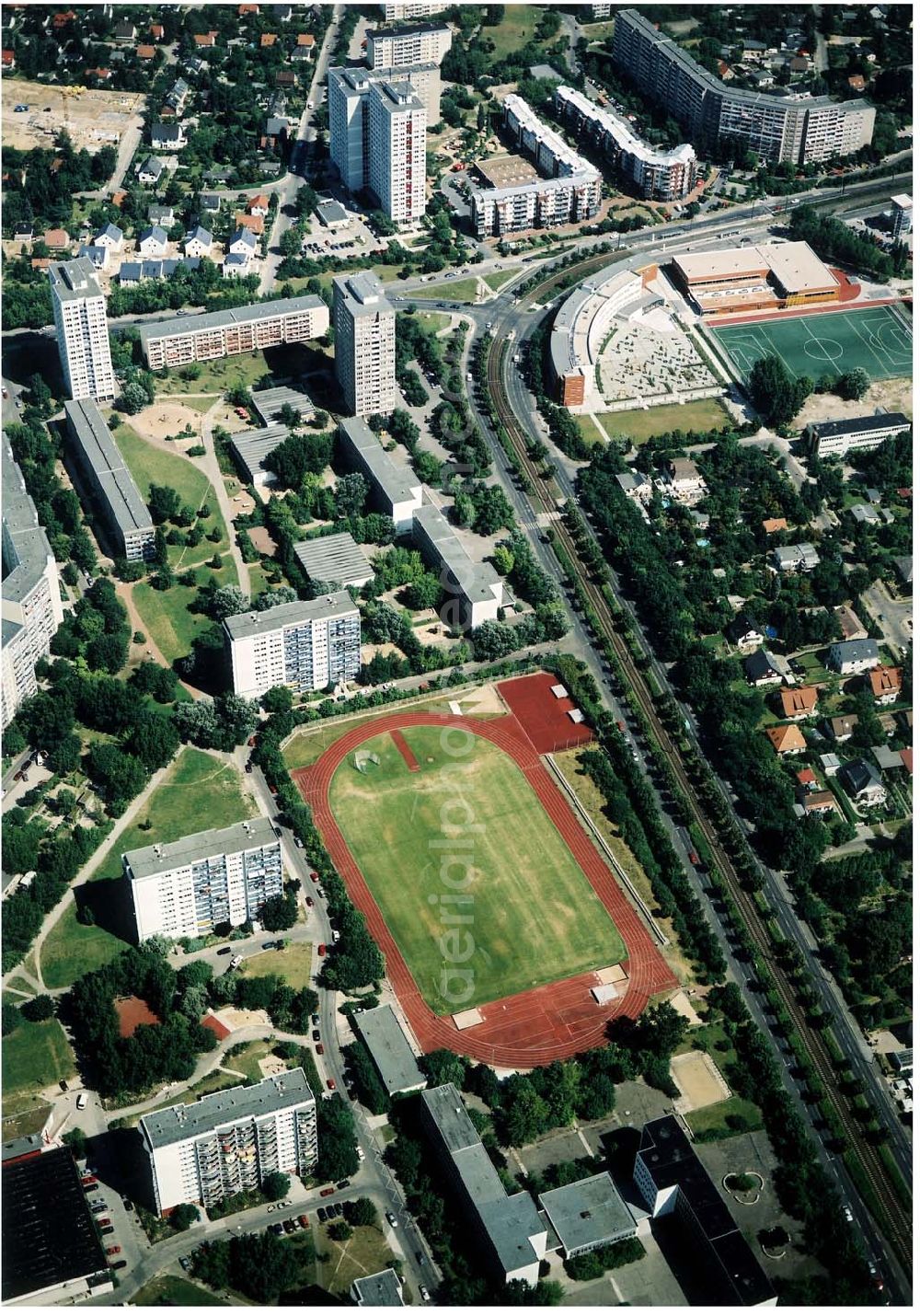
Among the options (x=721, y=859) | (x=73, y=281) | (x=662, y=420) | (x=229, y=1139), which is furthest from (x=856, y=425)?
(x=229, y=1139)

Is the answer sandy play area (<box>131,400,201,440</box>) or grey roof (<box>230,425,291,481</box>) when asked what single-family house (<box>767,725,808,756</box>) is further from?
sandy play area (<box>131,400,201,440</box>)

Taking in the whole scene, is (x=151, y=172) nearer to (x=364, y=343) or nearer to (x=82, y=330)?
(x=82, y=330)

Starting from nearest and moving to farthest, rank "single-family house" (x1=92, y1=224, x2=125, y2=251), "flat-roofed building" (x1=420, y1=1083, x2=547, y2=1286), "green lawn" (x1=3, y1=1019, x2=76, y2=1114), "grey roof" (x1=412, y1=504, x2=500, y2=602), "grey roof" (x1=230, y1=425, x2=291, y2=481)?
"flat-roofed building" (x1=420, y1=1083, x2=547, y2=1286)
"green lawn" (x1=3, y1=1019, x2=76, y2=1114)
"grey roof" (x1=412, y1=504, x2=500, y2=602)
"grey roof" (x1=230, y1=425, x2=291, y2=481)
"single-family house" (x1=92, y1=224, x2=125, y2=251)

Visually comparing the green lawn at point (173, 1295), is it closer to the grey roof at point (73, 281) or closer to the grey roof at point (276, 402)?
the grey roof at point (276, 402)

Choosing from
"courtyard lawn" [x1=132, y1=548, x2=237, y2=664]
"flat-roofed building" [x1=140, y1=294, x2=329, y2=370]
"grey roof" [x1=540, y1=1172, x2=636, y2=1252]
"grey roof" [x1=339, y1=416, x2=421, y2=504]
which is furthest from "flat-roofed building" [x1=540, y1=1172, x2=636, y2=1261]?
"flat-roofed building" [x1=140, y1=294, x2=329, y2=370]

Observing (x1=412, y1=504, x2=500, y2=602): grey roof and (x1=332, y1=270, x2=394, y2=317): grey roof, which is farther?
(x1=332, y1=270, x2=394, y2=317): grey roof

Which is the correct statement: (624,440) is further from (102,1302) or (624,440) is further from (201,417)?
(102,1302)

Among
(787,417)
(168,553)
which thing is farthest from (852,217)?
(168,553)
